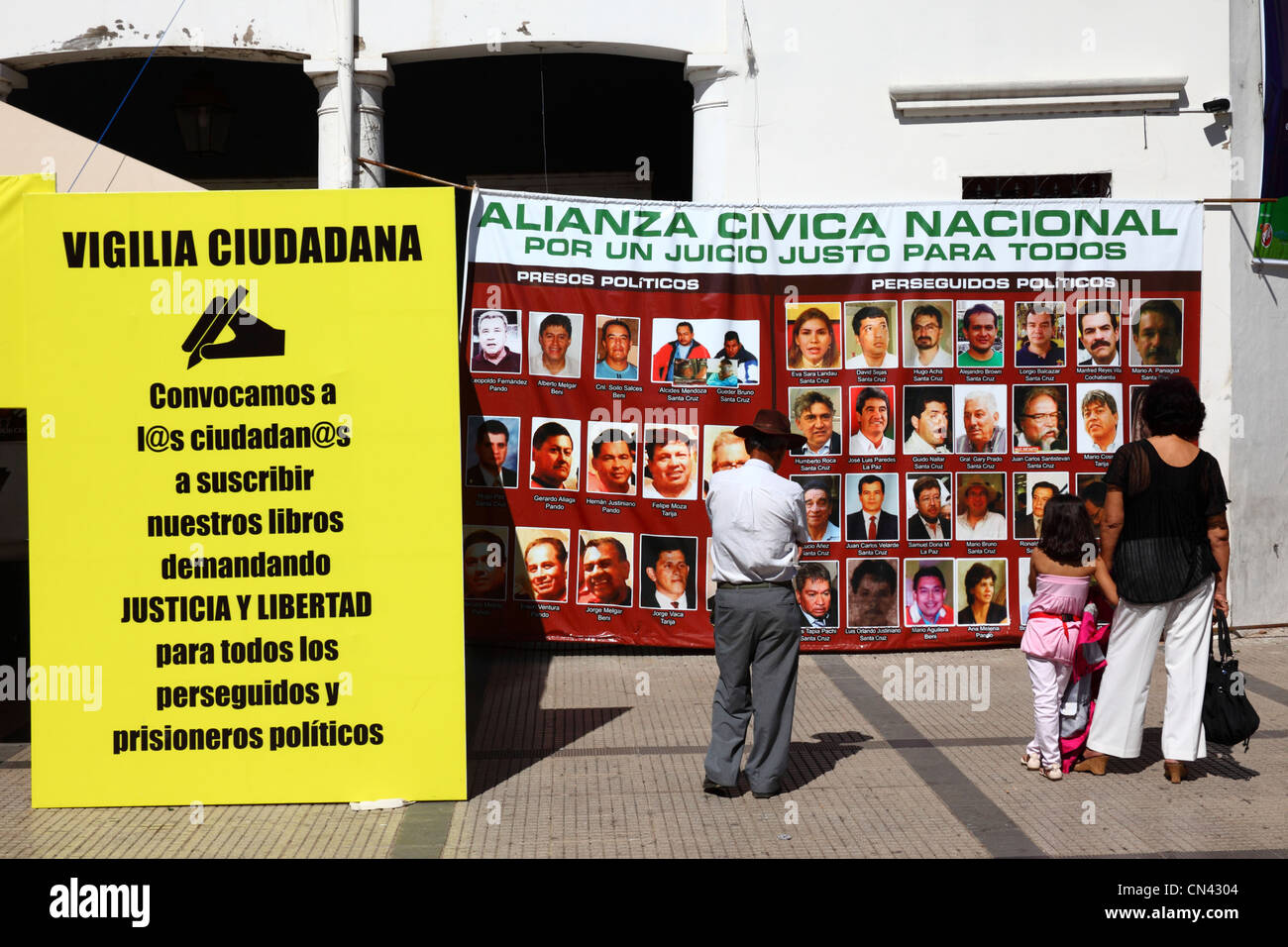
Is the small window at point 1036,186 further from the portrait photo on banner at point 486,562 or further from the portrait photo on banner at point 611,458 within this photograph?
the portrait photo on banner at point 486,562

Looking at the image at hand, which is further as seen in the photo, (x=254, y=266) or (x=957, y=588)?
(x=957, y=588)

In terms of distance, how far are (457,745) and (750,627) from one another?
4.75 feet

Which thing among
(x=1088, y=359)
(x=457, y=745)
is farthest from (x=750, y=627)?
(x=1088, y=359)

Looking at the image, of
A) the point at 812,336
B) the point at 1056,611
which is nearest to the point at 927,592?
the point at 812,336

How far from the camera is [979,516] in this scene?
916 cm

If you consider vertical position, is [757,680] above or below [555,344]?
below

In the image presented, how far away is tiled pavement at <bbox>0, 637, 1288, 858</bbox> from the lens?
5320 millimetres

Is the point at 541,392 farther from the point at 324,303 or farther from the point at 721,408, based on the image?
the point at 324,303

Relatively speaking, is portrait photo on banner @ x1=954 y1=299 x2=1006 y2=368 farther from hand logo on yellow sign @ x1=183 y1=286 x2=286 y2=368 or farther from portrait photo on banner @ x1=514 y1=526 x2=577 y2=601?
hand logo on yellow sign @ x1=183 y1=286 x2=286 y2=368

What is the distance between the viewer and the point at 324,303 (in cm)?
586

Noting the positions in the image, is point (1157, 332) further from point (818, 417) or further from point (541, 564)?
point (541, 564)

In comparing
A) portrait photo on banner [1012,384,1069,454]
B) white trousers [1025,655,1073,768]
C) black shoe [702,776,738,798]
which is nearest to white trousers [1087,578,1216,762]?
white trousers [1025,655,1073,768]

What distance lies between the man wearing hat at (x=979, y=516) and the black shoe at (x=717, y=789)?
376 centimetres

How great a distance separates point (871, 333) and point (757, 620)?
382 cm
